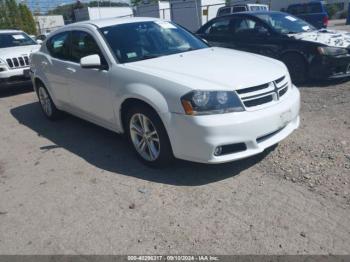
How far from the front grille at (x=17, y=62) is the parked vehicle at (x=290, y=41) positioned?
15.1ft

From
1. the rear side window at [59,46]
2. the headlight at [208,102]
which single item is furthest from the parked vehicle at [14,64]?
the headlight at [208,102]

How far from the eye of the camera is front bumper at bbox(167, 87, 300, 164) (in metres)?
3.29

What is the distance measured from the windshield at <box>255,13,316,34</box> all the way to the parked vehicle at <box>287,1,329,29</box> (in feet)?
40.1

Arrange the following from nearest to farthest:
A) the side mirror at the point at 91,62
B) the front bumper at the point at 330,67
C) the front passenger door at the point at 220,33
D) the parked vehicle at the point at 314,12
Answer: the side mirror at the point at 91,62 < the front bumper at the point at 330,67 < the front passenger door at the point at 220,33 < the parked vehicle at the point at 314,12

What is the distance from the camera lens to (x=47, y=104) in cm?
620

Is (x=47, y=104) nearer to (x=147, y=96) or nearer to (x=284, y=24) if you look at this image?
(x=147, y=96)

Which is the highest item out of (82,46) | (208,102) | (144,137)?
(82,46)

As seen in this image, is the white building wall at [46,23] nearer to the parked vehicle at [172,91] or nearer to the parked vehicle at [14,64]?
the parked vehicle at [14,64]

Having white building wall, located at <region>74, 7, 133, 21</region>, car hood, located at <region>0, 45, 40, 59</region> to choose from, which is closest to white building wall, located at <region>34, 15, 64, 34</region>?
white building wall, located at <region>74, 7, 133, 21</region>

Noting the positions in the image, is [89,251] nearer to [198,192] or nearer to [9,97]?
[198,192]

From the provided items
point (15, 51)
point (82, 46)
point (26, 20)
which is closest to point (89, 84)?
point (82, 46)

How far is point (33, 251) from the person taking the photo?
113 inches

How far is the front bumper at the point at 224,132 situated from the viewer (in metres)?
3.29

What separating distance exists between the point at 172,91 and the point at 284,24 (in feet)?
17.0
